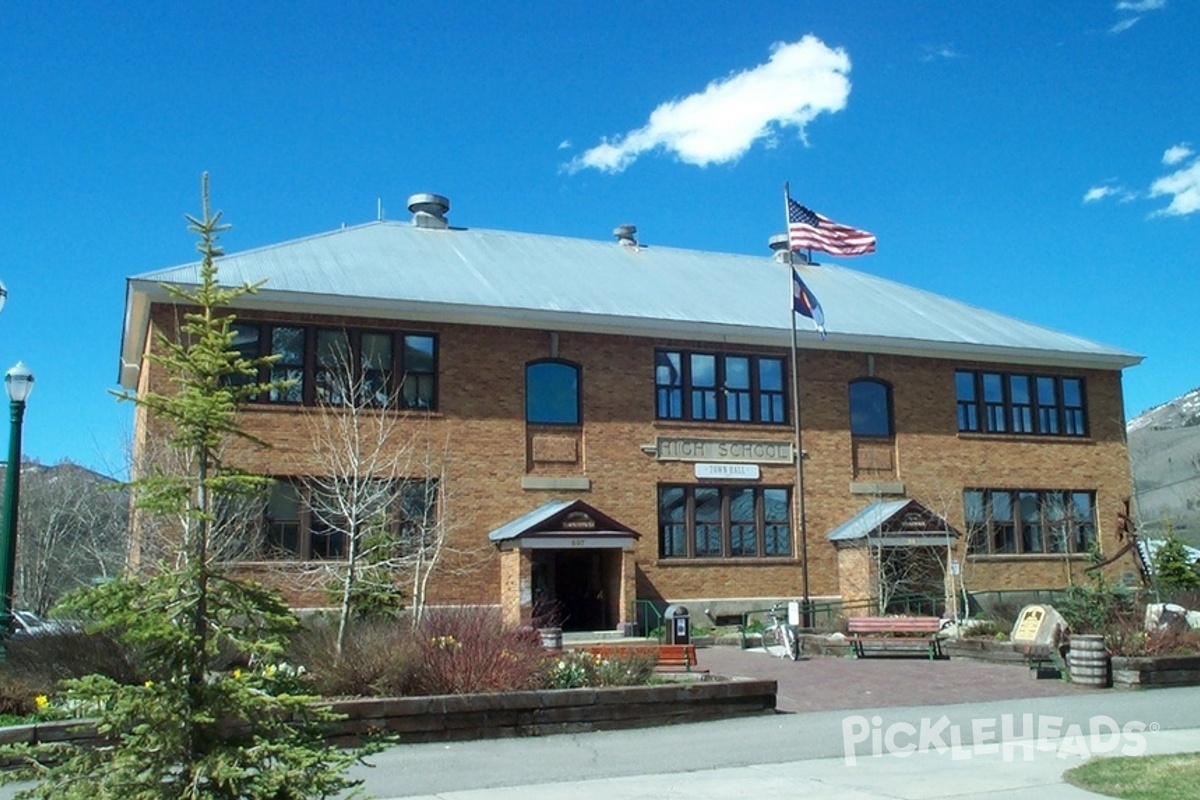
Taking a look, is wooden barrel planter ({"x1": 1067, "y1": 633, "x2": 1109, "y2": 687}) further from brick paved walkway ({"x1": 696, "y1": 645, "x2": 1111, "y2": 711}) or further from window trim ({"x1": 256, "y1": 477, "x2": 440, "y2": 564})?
window trim ({"x1": 256, "y1": 477, "x2": 440, "y2": 564})

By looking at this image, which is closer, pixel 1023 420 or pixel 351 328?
pixel 351 328

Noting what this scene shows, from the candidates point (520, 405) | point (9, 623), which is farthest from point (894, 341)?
point (9, 623)

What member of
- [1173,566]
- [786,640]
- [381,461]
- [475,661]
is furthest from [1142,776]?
[1173,566]

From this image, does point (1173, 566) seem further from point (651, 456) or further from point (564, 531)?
point (564, 531)

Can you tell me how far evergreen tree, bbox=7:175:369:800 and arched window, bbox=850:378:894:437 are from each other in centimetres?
2841

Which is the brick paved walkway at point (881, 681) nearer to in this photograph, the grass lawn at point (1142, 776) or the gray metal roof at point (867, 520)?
the grass lawn at point (1142, 776)

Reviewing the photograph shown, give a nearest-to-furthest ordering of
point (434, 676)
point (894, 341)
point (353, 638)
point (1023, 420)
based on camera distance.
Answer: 1. point (434, 676)
2. point (353, 638)
3. point (894, 341)
4. point (1023, 420)

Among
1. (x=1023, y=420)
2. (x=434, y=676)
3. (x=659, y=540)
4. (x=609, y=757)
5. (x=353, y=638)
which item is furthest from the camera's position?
(x=1023, y=420)

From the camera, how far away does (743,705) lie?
15023 mm

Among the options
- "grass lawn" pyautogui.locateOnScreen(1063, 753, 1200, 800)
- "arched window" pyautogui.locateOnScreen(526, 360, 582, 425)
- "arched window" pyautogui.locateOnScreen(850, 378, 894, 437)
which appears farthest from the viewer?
"arched window" pyautogui.locateOnScreen(850, 378, 894, 437)

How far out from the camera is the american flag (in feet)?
97.3

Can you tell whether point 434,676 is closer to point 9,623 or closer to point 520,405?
point 9,623

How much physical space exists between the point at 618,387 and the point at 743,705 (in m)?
16.3

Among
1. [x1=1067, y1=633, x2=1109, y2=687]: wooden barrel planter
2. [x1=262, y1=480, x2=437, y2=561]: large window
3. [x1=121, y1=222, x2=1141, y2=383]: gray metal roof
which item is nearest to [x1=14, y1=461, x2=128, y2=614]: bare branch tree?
[x1=121, y1=222, x2=1141, y2=383]: gray metal roof
